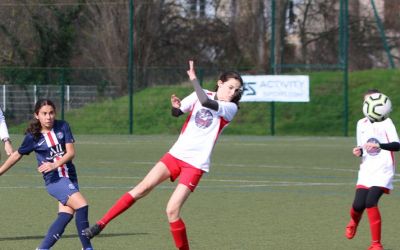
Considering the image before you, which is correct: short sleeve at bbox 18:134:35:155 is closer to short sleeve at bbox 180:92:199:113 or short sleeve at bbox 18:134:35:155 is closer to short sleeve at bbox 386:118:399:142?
short sleeve at bbox 180:92:199:113

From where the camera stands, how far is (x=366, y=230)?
42.7ft

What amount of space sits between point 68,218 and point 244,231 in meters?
2.71

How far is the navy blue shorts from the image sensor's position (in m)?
10.4

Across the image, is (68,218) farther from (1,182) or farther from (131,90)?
(131,90)

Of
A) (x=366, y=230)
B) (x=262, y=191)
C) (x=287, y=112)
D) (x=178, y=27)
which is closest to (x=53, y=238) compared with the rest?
(x=366, y=230)

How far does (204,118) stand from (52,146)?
1.39 metres

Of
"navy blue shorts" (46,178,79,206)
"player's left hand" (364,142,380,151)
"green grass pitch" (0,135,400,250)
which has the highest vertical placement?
"player's left hand" (364,142,380,151)

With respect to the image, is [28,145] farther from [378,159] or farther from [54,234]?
[378,159]

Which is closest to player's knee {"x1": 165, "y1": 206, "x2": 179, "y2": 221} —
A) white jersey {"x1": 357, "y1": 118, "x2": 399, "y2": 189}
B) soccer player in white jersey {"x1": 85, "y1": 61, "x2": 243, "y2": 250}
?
soccer player in white jersey {"x1": 85, "y1": 61, "x2": 243, "y2": 250}

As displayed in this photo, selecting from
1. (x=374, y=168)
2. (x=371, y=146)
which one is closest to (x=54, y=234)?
(x=371, y=146)

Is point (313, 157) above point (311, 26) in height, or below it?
below

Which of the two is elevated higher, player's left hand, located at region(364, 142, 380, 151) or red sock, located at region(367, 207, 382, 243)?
player's left hand, located at region(364, 142, 380, 151)

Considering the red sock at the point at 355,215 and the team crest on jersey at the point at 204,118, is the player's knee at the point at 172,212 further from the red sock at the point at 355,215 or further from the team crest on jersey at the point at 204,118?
the red sock at the point at 355,215

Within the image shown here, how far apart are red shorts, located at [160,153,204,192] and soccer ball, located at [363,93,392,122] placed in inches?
81.1
